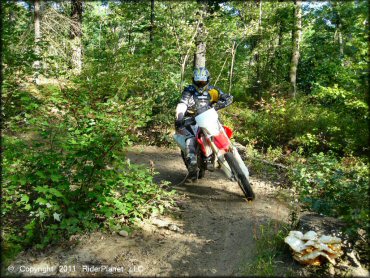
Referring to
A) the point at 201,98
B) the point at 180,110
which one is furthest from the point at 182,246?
the point at 201,98

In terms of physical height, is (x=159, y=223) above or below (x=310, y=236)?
below

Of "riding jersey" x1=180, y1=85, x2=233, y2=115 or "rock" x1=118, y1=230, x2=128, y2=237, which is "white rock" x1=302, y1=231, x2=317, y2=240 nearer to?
"rock" x1=118, y1=230, x2=128, y2=237

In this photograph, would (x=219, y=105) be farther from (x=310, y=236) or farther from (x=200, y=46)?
(x=200, y=46)

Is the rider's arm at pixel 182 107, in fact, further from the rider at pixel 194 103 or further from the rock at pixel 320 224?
the rock at pixel 320 224

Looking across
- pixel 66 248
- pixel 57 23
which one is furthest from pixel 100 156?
pixel 57 23

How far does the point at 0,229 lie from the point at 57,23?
31.6 feet

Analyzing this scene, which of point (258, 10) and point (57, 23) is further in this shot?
point (258, 10)

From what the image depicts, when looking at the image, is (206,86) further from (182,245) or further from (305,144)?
(305,144)

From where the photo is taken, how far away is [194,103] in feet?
19.7

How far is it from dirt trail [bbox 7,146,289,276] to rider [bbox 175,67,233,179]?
75cm

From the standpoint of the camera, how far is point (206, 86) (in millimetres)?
5914

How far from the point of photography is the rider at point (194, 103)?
548 centimetres

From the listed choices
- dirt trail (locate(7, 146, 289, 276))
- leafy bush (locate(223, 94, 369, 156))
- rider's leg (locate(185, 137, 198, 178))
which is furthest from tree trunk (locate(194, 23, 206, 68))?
dirt trail (locate(7, 146, 289, 276))

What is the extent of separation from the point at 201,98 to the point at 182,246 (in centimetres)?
300
